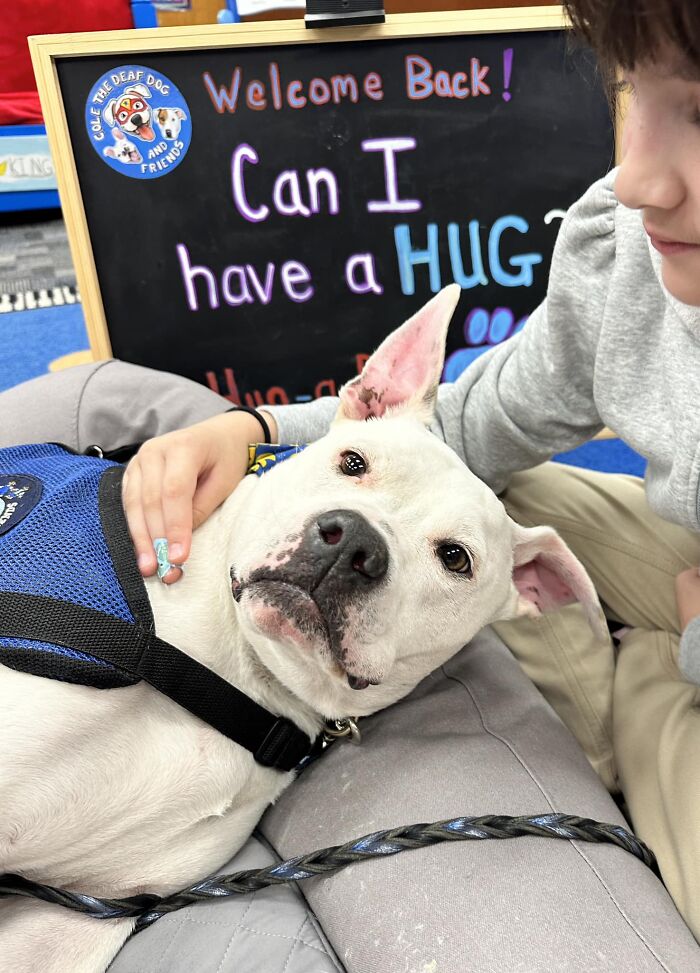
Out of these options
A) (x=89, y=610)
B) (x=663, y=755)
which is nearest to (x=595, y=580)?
(x=663, y=755)

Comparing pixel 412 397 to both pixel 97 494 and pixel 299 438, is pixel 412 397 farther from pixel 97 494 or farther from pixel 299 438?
pixel 97 494

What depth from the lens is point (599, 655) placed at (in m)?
1.49

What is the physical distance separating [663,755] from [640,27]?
3.40 feet

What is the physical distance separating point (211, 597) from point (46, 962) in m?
0.54

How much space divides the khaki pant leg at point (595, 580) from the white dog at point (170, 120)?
121 centimetres

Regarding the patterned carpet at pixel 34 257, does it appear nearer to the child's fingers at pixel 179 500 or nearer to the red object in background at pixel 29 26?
the red object in background at pixel 29 26

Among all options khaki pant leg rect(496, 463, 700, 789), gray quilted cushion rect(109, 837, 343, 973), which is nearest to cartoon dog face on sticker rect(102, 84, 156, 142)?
khaki pant leg rect(496, 463, 700, 789)

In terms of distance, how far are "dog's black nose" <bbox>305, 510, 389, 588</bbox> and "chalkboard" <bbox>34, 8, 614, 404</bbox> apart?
1224mm

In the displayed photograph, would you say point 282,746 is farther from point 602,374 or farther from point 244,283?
point 244,283

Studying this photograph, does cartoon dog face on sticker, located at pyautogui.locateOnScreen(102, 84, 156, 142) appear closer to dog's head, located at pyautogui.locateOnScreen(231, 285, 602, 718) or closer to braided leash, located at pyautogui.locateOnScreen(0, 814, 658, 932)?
dog's head, located at pyautogui.locateOnScreen(231, 285, 602, 718)

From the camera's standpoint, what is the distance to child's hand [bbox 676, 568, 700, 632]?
136 cm

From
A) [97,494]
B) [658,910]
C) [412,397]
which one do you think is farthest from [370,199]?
[658,910]

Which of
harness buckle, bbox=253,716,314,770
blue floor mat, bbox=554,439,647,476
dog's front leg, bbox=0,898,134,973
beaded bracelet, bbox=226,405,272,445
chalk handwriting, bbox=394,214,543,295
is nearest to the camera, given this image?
dog's front leg, bbox=0,898,134,973

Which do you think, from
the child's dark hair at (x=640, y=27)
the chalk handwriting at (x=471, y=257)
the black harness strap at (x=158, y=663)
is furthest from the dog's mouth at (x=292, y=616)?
the chalk handwriting at (x=471, y=257)
